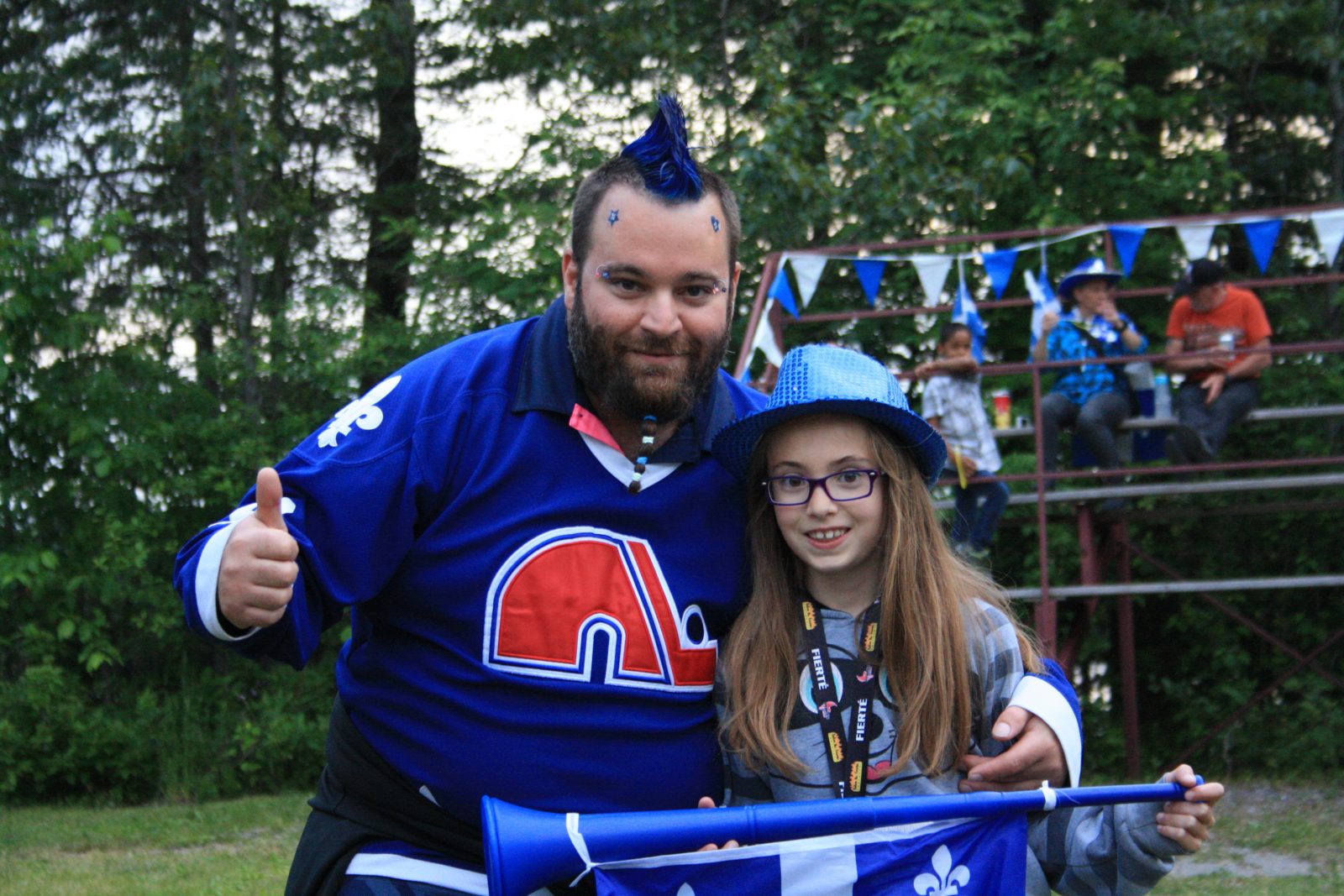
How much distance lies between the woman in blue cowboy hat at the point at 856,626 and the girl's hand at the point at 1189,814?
0.16 meters

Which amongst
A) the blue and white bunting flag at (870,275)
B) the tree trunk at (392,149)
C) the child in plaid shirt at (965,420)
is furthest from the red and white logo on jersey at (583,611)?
the tree trunk at (392,149)

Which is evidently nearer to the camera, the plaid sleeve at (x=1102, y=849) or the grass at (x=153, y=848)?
the plaid sleeve at (x=1102, y=849)

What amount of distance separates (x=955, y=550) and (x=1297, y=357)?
7.96m

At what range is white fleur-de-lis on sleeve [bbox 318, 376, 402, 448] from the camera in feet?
8.38

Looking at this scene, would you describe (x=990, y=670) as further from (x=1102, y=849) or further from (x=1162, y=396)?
(x=1162, y=396)

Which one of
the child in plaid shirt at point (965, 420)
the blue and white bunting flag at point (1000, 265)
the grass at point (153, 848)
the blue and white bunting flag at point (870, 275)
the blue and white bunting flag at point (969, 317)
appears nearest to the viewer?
the grass at point (153, 848)

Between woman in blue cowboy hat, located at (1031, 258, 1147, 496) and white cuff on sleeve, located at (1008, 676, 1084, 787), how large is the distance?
574cm

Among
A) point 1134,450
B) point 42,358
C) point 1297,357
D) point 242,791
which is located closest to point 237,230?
point 42,358

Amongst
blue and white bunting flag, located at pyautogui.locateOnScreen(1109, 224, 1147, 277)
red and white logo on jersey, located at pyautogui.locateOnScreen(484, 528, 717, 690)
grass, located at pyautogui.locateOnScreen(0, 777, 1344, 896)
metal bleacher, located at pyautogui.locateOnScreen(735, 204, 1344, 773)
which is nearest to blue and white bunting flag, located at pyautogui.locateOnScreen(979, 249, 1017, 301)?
metal bleacher, located at pyautogui.locateOnScreen(735, 204, 1344, 773)

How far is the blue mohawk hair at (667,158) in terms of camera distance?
2.61 m

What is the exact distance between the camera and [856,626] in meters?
2.73

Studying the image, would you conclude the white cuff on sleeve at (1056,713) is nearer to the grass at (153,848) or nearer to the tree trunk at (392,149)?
the grass at (153,848)

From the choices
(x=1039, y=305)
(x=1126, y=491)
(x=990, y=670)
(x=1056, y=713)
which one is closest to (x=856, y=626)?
(x=990, y=670)

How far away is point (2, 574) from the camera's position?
8.83 meters
